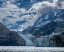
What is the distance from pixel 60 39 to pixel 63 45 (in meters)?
7.73

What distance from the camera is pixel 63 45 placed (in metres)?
198

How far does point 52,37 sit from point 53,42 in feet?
17.1

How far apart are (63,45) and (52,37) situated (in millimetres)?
13785

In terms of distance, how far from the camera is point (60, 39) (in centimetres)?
19400

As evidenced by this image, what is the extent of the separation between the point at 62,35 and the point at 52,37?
28.2 ft

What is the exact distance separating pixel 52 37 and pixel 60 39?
7293 millimetres

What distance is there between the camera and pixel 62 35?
193 metres

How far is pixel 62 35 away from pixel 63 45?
1061 centimetres

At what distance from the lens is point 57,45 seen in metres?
198

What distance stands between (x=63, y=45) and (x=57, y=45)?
531 centimetres

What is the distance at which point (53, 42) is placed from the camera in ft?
640

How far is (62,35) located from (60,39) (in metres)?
3.91
